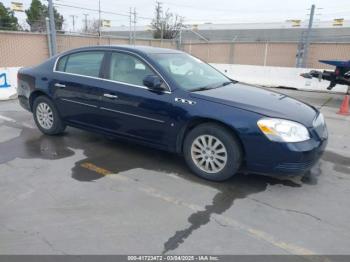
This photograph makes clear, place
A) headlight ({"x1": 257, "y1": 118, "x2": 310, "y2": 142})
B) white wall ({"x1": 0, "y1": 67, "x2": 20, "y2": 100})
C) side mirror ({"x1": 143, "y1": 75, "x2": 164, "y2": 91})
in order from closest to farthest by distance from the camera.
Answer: headlight ({"x1": 257, "y1": 118, "x2": 310, "y2": 142}) → side mirror ({"x1": 143, "y1": 75, "x2": 164, "y2": 91}) → white wall ({"x1": 0, "y1": 67, "x2": 20, "y2": 100})

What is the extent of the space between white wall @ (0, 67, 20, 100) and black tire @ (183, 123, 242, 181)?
711 cm

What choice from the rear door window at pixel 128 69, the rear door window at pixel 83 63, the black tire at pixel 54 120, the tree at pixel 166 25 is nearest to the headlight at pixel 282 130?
the rear door window at pixel 128 69

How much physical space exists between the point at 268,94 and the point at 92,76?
8.29 feet

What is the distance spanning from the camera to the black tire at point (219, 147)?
11.9 ft

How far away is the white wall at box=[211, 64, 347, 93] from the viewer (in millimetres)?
11805

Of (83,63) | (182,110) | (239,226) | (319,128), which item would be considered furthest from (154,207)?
(83,63)

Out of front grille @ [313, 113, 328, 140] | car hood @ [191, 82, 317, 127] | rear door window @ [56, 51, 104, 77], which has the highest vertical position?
rear door window @ [56, 51, 104, 77]

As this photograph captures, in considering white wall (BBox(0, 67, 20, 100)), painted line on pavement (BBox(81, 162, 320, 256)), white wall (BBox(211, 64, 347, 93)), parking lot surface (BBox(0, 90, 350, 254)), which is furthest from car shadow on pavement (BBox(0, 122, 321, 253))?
white wall (BBox(211, 64, 347, 93))

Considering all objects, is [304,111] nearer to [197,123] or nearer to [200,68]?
[197,123]

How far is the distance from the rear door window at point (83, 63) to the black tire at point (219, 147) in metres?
1.79

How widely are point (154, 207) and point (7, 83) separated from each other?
7744mm

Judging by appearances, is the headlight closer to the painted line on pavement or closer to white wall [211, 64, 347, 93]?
the painted line on pavement

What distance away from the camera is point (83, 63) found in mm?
4871

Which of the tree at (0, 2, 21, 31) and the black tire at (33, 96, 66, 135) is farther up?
the tree at (0, 2, 21, 31)
